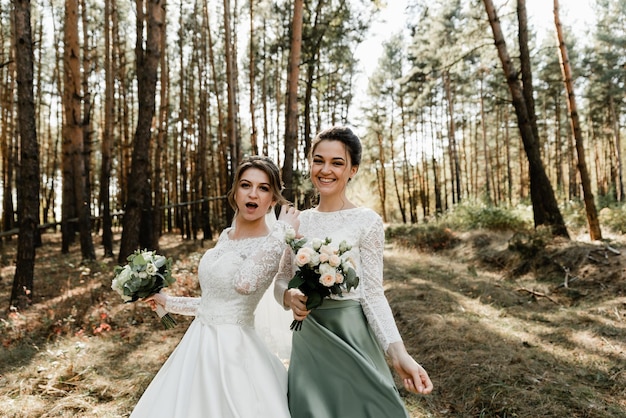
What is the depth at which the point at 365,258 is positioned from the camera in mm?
2324

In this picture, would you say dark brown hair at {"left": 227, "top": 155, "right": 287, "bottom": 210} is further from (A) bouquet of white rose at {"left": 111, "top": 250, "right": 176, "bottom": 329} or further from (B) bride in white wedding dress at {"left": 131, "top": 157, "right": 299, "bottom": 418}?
(A) bouquet of white rose at {"left": 111, "top": 250, "right": 176, "bottom": 329}

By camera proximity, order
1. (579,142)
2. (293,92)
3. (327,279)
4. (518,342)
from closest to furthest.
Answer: (327,279)
(518,342)
(293,92)
(579,142)

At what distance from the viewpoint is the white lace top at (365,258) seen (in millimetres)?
2211

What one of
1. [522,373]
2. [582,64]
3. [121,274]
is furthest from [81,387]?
[582,64]

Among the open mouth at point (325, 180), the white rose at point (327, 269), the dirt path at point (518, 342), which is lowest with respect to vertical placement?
the dirt path at point (518, 342)

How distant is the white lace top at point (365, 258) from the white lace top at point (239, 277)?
0.34 ft

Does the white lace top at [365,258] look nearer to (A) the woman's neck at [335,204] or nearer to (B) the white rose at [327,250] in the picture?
(A) the woman's neck at [335,204]

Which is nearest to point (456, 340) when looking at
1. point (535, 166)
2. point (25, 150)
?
point (535, 166)

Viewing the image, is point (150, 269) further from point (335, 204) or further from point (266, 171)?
point (335, 204)

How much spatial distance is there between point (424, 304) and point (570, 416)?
3.51 m

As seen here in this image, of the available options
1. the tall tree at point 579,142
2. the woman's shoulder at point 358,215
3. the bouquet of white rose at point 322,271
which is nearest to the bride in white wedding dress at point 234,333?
the woman's shoulder at point 358,215

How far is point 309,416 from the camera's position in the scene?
6.75 feet

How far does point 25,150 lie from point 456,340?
7098 millimetres

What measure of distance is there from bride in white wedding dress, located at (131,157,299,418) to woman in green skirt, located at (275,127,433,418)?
13 centimetres
